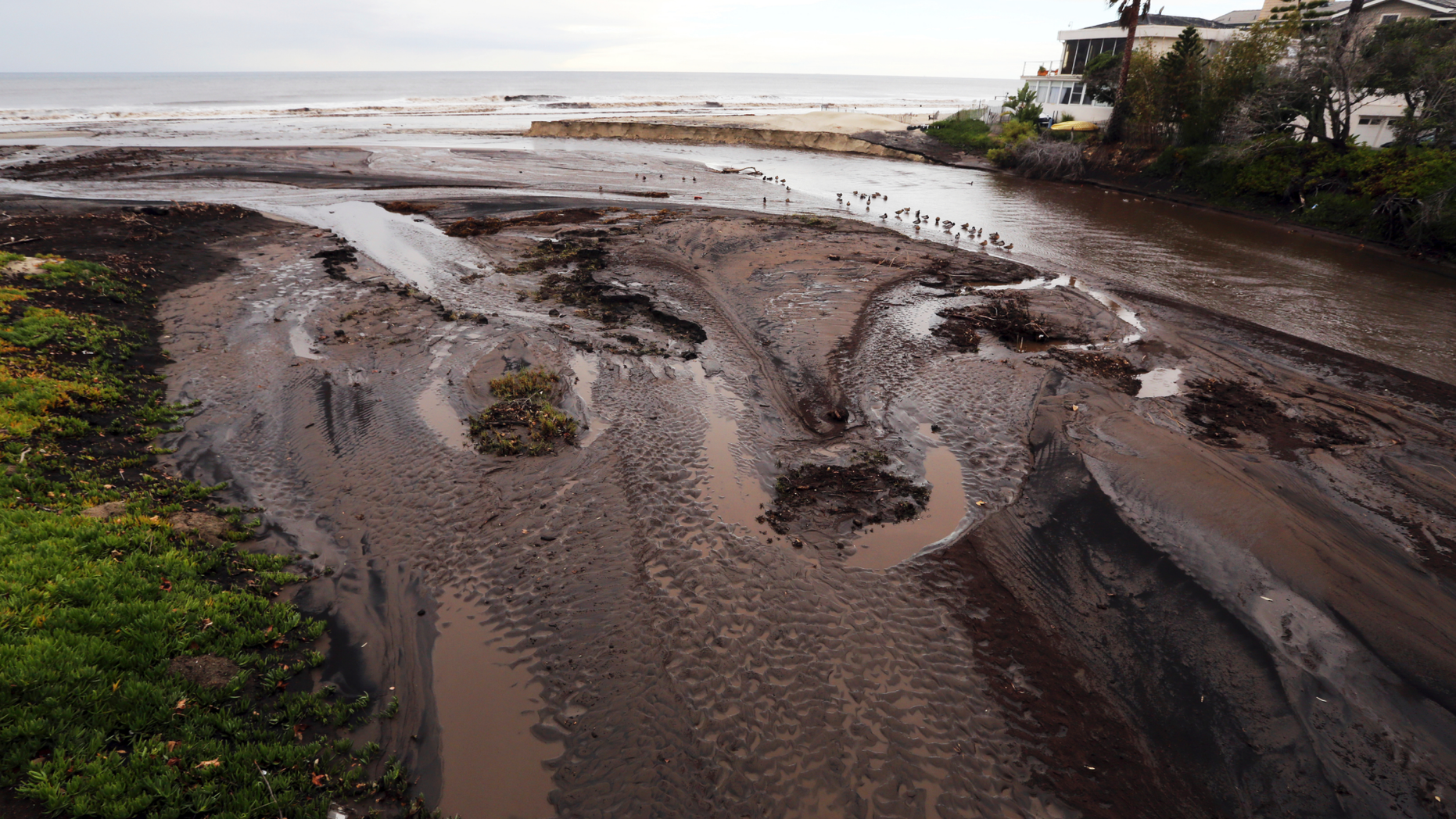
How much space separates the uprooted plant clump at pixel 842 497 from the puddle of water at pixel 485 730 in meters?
3.88

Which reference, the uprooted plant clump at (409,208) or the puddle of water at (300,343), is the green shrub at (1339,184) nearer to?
the puddle of water at (300,343)

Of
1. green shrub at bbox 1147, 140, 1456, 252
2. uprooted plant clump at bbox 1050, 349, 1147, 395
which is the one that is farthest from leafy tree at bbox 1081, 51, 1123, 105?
uprooted plant clump at bbox 1050, 349, 1147, 395

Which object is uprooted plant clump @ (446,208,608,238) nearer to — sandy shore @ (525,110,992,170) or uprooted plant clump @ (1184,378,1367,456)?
uprooted plant clump @ (1184,378,1367,456)

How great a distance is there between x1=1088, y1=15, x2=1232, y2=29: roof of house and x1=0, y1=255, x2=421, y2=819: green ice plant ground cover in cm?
6218

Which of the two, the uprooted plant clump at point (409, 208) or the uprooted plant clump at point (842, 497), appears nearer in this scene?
the uprooted plant clump at point (842, 497)

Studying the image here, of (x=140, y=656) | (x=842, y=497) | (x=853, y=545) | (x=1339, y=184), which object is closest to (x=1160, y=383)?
(x=842, y=497)

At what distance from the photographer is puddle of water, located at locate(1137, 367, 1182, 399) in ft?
40.0

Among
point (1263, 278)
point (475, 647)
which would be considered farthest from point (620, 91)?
point (475, 647)

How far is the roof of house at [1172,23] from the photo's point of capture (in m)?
46.9

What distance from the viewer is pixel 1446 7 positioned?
103 feet

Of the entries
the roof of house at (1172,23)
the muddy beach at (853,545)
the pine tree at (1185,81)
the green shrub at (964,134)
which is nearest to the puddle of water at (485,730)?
the muddy beach at (853,545)

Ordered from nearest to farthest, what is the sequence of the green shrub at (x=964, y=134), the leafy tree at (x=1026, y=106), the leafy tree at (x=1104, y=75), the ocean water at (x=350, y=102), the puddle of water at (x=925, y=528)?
the puddle of water at (x=925, y=528), the leafy tree at (x=1104, y=75), the leafy tree at (x=1026, y=106), the green shrub at (x=964, y=134), the ocean water at (x=350, y=102)

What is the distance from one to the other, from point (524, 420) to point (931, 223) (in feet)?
75.4

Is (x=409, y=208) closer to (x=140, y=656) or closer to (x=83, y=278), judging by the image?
(x=83, y=278)
